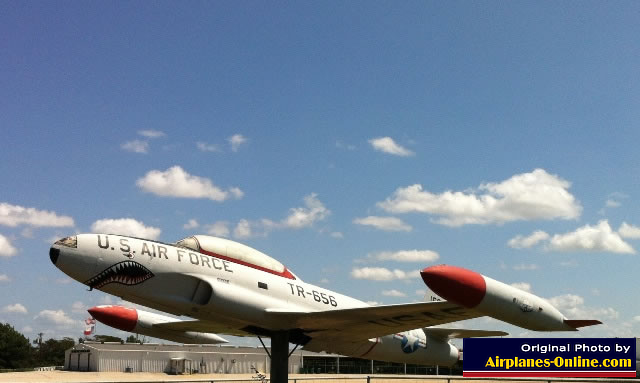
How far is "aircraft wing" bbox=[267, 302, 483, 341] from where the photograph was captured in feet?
57.1

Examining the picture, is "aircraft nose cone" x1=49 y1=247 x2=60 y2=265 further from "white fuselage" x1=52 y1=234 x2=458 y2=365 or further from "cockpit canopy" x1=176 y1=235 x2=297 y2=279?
"cockpit canopy" x1=176 y1=235 x2=297 y2=279

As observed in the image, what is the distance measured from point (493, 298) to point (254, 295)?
7.36 metres

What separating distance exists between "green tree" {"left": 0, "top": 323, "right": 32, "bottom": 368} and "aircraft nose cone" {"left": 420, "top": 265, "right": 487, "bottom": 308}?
85912mm

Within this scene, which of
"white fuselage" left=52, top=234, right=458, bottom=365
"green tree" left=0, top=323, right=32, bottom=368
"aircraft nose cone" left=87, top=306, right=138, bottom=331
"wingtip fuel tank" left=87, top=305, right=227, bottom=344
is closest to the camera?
"white fuselage" left=52, top=234, right=458, bottom=365

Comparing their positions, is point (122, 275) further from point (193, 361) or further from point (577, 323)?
point (193, 361)

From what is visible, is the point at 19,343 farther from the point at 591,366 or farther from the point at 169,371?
the point at 591,366

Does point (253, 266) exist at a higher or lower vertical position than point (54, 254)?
lower

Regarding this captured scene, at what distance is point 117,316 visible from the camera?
23.2 m

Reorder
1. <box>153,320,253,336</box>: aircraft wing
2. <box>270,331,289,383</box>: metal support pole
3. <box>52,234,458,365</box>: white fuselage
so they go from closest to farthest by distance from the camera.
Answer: <box>52,234,458,365</box>: white fuselage → <box>270,331,289,383</box>: metal support pole → <box>153,320,253,336</box>: aircraft wing

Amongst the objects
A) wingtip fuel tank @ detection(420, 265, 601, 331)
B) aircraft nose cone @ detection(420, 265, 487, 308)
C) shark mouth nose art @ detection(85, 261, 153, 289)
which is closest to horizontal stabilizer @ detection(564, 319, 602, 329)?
wingtip fuel tank @ detection(420, 265, 601, 331)

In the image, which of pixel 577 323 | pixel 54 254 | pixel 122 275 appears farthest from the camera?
pixel 122 275

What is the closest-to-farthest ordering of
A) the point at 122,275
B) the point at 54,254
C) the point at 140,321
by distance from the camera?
1. the point at 54,254
2. the point at 122,275
3. the point at 140,321

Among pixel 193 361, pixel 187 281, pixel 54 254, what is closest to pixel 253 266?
pixel 187 281

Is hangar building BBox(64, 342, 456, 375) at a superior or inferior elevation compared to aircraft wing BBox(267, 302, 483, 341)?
inferior
